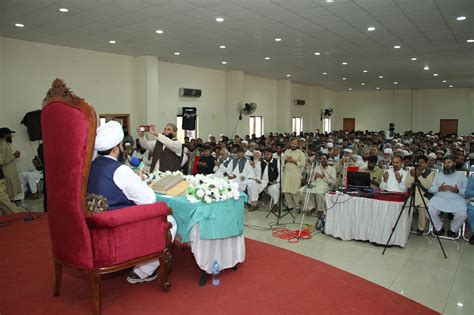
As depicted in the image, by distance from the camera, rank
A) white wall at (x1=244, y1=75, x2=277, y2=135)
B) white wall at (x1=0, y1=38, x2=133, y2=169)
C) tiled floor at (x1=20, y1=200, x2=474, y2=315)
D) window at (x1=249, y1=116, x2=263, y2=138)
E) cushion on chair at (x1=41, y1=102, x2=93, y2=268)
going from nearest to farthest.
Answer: cushion on chair at (x1=41, y1=102, x2=93, y2=268)
tiled floor at (x1=20, y1=200, x2=474, y2=315)
white wall at (x1=0, y1=38, x2=133, y2=169)
white wall at (x1=244, y1=75, x2=277, y2=135)
window at (x1=249, y1=116, x2=263, y2=138)

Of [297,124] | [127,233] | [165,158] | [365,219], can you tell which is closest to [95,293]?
[127,233]

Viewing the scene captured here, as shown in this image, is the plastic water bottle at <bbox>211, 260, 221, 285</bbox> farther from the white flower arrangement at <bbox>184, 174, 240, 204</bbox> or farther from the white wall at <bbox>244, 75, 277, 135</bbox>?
the white wall at <bbox>244, 75, 277, 135</bbox>

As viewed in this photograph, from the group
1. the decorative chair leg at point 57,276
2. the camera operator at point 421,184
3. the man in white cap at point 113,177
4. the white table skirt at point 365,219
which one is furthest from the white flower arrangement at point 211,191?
the camera operator at point 421,184

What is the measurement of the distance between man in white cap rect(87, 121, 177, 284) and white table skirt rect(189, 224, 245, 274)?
2.50 feet

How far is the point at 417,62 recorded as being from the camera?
14703mm

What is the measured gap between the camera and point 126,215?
3336 mm

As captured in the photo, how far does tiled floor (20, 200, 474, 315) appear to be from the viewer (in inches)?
162

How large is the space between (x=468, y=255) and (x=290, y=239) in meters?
2.56

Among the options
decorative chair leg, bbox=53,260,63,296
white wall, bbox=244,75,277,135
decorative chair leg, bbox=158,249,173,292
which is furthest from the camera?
white wall, bbox=244,75,277,135

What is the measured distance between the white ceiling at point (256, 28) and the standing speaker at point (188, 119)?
1830 mm

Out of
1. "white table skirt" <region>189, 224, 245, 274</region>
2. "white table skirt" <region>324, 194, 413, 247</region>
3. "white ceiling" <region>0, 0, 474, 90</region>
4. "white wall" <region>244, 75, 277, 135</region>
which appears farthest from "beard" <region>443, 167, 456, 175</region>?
"white wall" <region>244, 75, 277, 135</region>

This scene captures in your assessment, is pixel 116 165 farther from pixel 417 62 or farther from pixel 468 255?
pixel 417 62

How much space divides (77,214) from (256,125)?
57.3ft

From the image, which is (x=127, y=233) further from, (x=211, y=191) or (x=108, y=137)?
(x=211, y=191)
